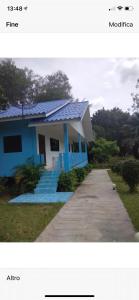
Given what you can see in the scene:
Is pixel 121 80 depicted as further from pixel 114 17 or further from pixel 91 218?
pixel 91 218

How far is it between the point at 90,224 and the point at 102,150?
22044mm

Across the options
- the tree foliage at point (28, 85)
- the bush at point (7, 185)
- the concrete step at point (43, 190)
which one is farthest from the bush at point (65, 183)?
the tree foliage at point (28, 85)

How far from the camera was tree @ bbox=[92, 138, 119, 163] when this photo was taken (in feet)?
87.1

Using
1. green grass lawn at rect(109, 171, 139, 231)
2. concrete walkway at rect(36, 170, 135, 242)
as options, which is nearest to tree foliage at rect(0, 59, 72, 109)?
green grass lawn at rect(109, 171, 139, 231)

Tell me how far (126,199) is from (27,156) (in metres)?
4.61

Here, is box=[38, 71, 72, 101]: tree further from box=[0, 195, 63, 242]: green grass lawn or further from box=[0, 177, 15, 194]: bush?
box=[0, 195, 63, 242]: green grass lawn

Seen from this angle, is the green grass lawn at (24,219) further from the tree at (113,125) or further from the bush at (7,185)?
the tree at (113,125)

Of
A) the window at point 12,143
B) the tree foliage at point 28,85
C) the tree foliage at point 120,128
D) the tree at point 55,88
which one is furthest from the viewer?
the tree foliage at point 120,128

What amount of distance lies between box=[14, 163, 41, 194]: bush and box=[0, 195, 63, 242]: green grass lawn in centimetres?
165

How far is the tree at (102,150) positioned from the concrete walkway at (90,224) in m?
19.3

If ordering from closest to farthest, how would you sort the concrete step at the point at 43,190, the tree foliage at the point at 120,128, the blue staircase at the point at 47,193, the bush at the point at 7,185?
the blue staircase at the point at 47,193
the concrete step at the point at 43,190
the bush at the point at 7,185
the tree foliage at the point at 120,128

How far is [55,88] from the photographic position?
29.4 metres

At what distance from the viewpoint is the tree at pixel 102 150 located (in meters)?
26.5

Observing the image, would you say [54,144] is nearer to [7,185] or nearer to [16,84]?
[7,185]
